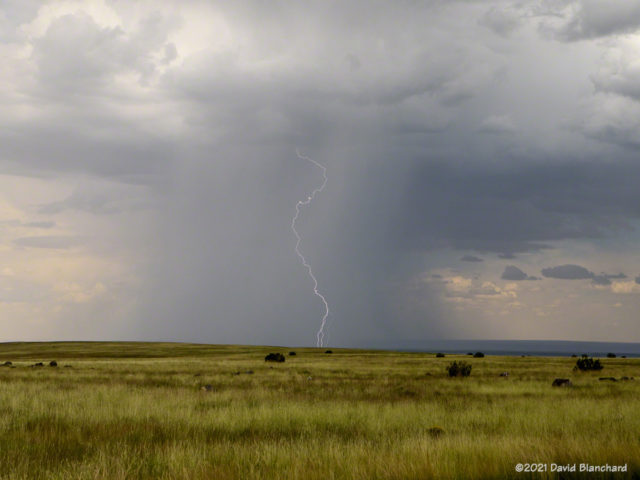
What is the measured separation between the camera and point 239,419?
13.9 metres

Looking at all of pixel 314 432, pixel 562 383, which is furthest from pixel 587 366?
pixel 314 432

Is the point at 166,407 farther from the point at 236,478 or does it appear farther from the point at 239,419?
the point at 236,478

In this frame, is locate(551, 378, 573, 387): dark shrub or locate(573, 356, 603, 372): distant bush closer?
locate(551, 378, 573, 387): dark shrub

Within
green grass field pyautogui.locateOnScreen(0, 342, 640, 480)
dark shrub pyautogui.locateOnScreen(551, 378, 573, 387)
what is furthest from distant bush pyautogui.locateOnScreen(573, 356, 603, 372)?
green grass field pyautogui.locateOnScreen(0, 342, 640, 480)

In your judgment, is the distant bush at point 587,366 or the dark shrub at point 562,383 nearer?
the dark shrub at point 562,383

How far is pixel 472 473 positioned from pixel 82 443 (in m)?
7.83

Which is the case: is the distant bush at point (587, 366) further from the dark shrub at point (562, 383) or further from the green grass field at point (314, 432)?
the green grass field at point (314, 432)

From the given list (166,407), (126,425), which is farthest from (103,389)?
(126,425)

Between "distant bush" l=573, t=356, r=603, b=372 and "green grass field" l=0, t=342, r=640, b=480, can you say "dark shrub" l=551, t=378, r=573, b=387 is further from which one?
"distant bush" l=573, t=356, r=603, b=372

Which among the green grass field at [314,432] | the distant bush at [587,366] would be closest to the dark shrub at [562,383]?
the green grass field at [314,432]

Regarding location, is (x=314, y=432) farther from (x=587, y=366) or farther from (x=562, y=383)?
(x=587, y=366)

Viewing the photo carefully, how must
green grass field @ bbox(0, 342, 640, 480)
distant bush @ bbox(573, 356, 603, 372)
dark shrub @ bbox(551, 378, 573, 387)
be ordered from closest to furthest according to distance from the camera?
1. green grass field @ bbox(0, 342, 640, 480)
2. dark shrub @ bbox(551, 378, 573, 387)
3. distant bush @ bbox(573, 356, 603, 372)

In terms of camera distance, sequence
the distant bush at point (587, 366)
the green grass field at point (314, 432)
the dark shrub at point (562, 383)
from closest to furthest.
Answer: the green grass field at point (314, 432) < the dark shrub at point (562, 383) < the distant bush at point (587, 366)

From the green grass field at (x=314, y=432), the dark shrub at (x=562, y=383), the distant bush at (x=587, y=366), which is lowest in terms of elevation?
the distant bush at (x=587, y=366)
